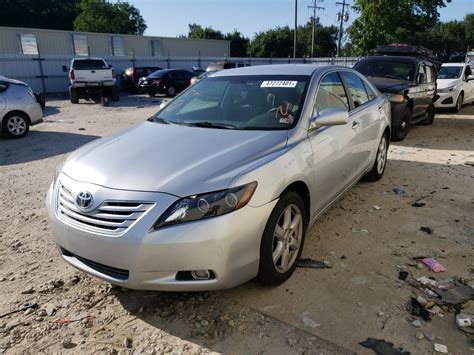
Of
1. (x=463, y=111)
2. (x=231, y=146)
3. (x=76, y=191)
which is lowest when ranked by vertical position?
(x=463, y=111)

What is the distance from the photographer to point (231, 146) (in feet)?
10.4

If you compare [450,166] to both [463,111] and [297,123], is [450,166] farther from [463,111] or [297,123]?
[463,111]

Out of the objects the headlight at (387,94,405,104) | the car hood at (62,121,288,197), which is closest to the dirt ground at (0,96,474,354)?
the car hood at (62,121,288,197)

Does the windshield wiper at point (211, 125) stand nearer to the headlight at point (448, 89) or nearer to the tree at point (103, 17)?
the headlight at point (448, 89)

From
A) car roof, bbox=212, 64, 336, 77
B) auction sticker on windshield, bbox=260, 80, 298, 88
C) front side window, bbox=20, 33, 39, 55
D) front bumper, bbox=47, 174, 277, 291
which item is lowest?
front bumper, bbox=47, 174, 277, 291

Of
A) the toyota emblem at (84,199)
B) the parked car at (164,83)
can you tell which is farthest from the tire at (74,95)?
the toyota emblem at (84,199)

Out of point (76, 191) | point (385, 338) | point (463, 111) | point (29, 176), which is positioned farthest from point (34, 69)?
point (385, 338)

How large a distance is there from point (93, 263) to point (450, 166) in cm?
629

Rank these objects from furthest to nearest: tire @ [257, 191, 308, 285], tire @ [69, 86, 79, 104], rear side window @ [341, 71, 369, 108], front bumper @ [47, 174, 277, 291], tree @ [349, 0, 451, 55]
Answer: tree @ [349, 0, 451, 55], tire @ [69, 86, 79, 104], rear side window @ [341, 71, 369, 108], tire @ [257, 191, 308, 285], front bumper @ [47, 174, 277, 291]

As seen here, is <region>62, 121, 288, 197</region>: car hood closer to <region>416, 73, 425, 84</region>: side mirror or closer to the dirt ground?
the dirt ground

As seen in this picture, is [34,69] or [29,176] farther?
[34,69]

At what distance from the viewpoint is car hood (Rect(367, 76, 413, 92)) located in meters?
8.67

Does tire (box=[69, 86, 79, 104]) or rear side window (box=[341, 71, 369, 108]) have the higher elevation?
rear side window (box=[341, 71, 369, 108])

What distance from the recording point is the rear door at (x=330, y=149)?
3.66 meters
